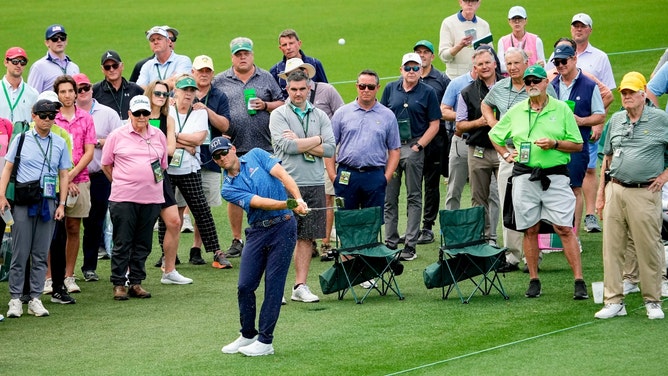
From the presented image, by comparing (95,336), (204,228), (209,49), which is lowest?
(95,336)

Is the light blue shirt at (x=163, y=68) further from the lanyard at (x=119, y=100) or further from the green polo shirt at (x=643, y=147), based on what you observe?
the green polo shirt at (x=643, y=147)

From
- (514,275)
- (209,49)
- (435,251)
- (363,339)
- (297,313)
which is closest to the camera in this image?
(363,339)

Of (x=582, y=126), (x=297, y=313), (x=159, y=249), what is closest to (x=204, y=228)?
(x=159, y=249)

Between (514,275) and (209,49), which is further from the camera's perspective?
(209,49)

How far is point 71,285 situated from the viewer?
40.1ft

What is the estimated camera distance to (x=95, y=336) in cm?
1044

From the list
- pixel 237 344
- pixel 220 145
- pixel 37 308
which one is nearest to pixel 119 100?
pixel 37 308

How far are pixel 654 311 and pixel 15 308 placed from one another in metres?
5.59

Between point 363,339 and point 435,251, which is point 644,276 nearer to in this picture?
point 363,339

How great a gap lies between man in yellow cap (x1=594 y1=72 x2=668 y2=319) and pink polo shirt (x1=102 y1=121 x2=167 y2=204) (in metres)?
4.26

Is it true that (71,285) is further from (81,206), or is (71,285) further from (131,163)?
(131,163)

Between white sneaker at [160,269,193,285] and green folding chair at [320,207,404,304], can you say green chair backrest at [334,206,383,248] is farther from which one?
white sneaker at [160,269,193,285]

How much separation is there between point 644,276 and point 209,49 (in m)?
20.5

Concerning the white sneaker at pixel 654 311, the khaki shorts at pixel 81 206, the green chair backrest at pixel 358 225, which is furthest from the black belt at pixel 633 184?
the khaki shorts at pixel 81 206
